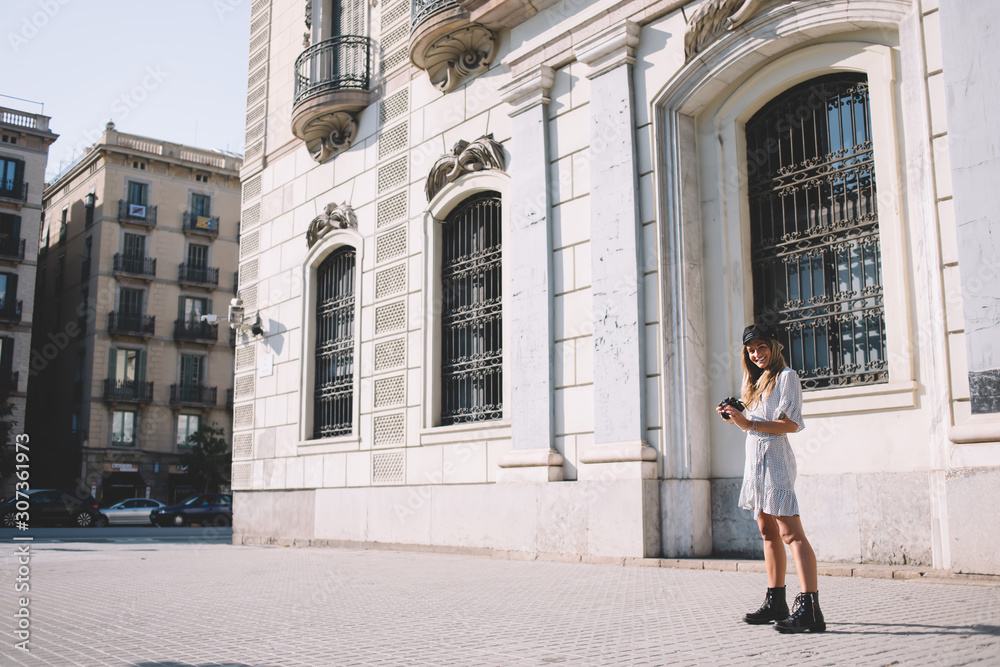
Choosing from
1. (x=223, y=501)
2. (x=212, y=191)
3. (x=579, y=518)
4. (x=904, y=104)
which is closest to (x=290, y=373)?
(x=579, y=518)

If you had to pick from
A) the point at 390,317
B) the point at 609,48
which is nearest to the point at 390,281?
the point at 390,317

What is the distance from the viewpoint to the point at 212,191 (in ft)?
167

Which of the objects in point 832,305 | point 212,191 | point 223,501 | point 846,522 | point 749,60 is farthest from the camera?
point 212,191

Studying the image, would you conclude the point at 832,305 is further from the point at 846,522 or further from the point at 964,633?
the point at 964,633

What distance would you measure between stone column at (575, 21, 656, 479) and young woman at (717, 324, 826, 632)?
4.34 meters

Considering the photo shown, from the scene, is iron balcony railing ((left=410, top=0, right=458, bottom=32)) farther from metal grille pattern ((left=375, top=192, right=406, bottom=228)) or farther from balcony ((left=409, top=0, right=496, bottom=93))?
metal grille pattern ((left=375, top=192, right=406, bottom=228))

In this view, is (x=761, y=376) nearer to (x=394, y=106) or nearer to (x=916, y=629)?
(x=916, y=629)

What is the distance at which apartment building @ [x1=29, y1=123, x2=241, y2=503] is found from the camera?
4591 cm

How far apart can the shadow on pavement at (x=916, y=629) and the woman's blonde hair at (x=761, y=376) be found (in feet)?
4.48

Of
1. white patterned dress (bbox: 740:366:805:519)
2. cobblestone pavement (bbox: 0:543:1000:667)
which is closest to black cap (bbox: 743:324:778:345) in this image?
white patterned dress (bbox: 740:366:805:519)

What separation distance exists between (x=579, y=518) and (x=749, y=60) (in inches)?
210

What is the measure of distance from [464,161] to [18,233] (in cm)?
3960

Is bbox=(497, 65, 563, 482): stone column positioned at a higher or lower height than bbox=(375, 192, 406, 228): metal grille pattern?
lower

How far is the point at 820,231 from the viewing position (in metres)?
9.50
